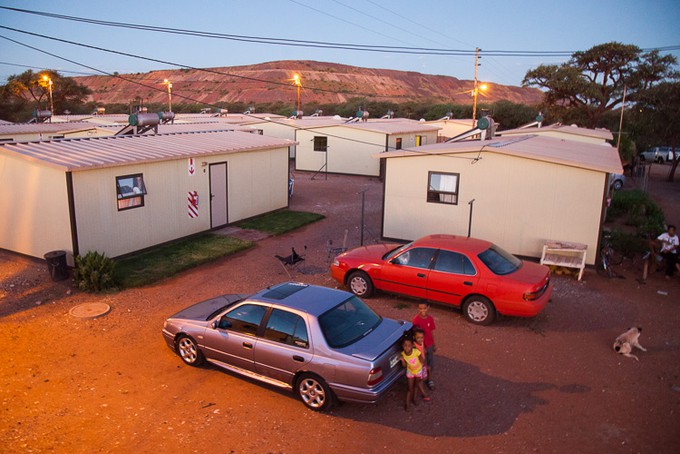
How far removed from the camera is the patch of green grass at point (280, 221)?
18078 mm

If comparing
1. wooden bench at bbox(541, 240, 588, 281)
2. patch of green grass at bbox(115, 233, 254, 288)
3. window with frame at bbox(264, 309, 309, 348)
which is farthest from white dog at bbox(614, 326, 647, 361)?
patch of green grass at bbox(115, 233, 254, 288)

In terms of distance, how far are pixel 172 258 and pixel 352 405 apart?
27.3 feet

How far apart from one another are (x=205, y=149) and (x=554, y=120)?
40666 millimetres

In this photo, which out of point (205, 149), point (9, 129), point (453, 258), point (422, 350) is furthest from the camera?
point (9, 129)

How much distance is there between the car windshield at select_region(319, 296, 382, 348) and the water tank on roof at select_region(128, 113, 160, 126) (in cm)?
1313

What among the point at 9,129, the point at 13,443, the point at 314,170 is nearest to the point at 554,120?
the point at 314,170

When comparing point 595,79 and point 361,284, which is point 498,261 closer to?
point 361,284

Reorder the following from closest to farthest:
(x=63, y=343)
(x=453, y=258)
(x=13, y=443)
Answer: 1. (x=13, y=443)
2. (x=63, y=343)
3. (x=453, y=258)

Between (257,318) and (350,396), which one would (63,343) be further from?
(350,396)

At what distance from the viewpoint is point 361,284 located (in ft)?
38.4

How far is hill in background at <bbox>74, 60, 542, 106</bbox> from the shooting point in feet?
344

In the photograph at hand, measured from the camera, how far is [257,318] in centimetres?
785

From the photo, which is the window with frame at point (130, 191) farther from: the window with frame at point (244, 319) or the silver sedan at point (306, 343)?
the window with frame at point (244, 319)

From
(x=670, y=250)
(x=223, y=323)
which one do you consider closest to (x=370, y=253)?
(x=223, y=323)
